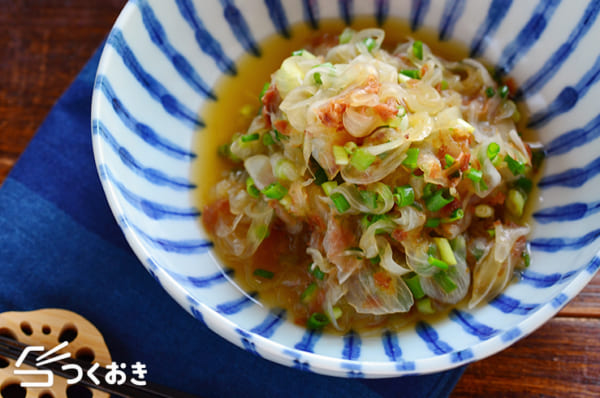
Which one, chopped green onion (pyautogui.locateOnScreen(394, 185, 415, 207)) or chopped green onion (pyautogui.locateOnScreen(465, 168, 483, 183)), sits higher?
chopped green onion (pyautogui.locateOnScreen(465, 168, 483, 183))

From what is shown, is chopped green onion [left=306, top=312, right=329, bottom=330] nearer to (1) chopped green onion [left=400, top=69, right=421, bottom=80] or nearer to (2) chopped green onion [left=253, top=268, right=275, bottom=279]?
(2) chopped green onion [left=253, top=268, right=275, bottom=279]

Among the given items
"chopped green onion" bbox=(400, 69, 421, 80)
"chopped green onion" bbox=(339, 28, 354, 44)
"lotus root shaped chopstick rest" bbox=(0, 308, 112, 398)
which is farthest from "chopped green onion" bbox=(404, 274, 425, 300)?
"lotus root shaped chopstick rest" bbox=(0, 308, 112, 398)

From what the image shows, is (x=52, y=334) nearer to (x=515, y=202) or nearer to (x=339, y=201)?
(x=339, y=201)

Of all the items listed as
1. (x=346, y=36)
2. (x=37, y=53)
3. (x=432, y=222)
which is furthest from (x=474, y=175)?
(x=37, y=53)

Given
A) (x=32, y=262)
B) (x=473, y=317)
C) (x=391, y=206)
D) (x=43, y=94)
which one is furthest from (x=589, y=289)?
(x=43, y=94)

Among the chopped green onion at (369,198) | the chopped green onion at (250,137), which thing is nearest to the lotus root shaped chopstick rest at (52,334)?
the chopped green onion at (250,137)

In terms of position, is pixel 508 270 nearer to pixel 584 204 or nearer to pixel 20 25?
pixel 584 204

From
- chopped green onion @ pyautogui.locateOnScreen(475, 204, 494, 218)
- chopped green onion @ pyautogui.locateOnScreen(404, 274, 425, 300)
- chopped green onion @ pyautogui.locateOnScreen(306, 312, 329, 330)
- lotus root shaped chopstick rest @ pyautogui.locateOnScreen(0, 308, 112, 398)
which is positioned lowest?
lotus root shaped chopstick rest @ pyautogui.locateOnScreen(0, 308, 112, 398)
